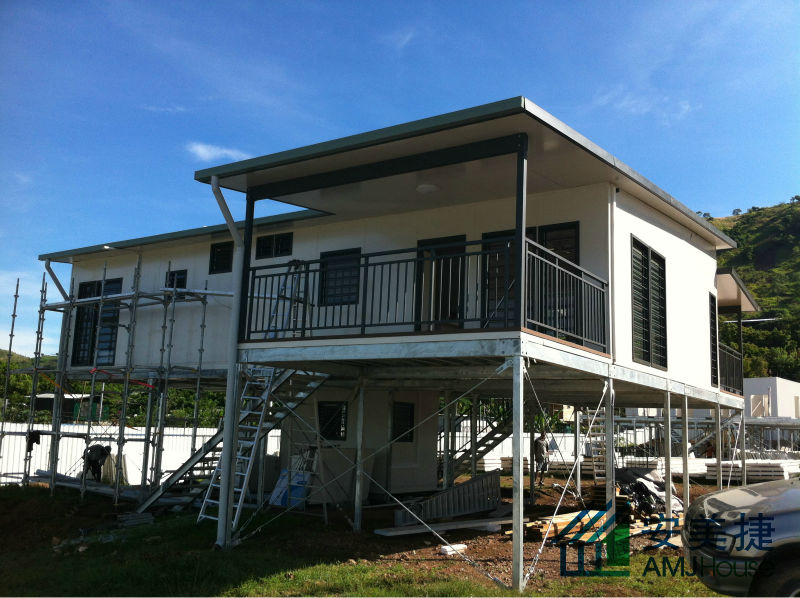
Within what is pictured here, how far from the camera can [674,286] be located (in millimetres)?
14336

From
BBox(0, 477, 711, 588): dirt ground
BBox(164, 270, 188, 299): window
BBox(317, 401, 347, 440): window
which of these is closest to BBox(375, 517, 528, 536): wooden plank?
BBox(0, 477, 711, 588): dirt ground

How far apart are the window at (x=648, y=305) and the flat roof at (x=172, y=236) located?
6.19 m

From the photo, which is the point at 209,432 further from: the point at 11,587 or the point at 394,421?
the point at 11,587

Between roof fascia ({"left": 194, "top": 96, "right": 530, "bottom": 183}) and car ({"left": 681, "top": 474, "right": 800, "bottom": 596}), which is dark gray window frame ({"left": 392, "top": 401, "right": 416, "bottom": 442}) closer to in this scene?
roof fascia ({"left": 194, "top": 96, "right": 530, "bottom": 183})

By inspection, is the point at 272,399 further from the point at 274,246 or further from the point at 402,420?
the point at 402,420

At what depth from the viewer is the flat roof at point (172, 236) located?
15.7 meters

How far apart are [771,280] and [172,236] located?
245 ft

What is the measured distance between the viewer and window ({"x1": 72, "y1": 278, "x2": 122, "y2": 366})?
18.8 meters

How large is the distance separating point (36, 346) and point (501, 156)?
13.2 m

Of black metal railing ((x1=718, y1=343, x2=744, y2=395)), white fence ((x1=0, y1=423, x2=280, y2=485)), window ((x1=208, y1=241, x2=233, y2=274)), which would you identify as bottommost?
white fence ((x1=0, y1=423, x2=280, y2=485))

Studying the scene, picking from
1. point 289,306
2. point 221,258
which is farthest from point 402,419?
point 221,258

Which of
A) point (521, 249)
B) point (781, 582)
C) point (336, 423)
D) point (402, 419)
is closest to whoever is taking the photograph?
point (781, 582)

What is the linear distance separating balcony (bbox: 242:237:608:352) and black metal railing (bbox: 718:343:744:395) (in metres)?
6.78

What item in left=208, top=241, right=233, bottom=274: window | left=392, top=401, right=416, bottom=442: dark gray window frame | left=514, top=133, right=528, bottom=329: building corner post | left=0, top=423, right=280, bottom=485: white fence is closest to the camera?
left=514, top=133, right=528, bottom=329: building corner post
